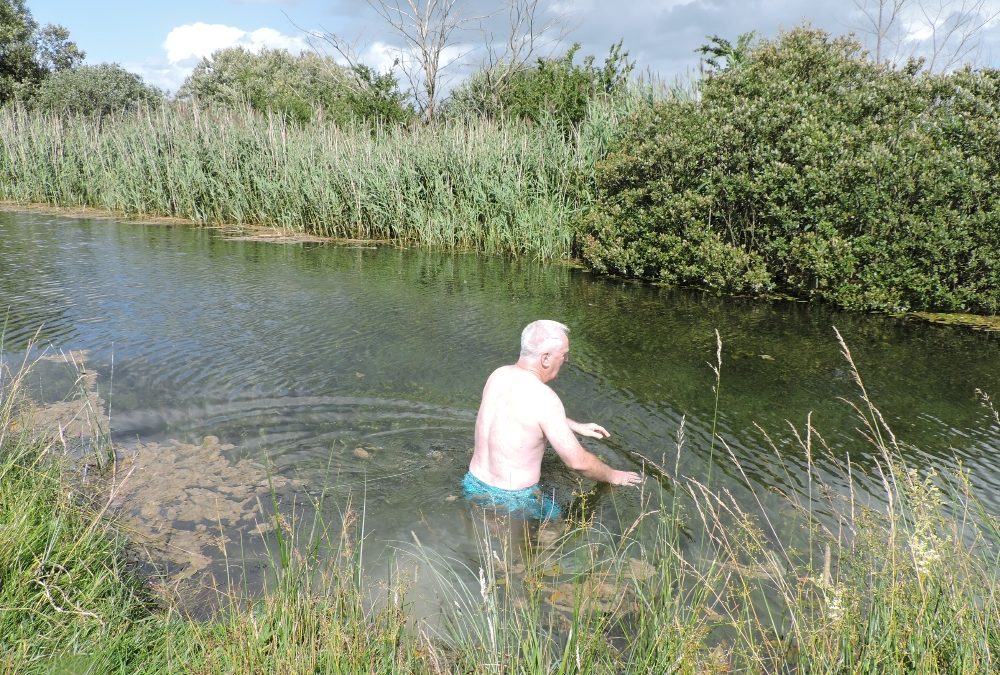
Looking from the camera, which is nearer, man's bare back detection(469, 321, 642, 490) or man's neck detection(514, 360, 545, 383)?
man's bare back detection(469, 321, 642, 490)

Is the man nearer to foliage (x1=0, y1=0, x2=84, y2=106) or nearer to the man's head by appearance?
the man's head

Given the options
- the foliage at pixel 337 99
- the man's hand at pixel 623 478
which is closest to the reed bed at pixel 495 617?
the man's hand at pixel 623 478

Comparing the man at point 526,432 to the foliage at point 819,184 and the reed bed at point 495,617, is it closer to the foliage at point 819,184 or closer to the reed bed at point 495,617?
the reed bed at point 495,617

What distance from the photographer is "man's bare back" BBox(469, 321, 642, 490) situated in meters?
4.01

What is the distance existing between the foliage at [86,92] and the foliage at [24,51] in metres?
0.98

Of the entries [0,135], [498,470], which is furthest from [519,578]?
[0,135]

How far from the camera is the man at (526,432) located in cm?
401

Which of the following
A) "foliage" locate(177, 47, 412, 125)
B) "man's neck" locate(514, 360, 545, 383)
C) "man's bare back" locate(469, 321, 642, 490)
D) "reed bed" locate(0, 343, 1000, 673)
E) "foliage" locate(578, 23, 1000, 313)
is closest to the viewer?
"reed bed" locate(0, 343, 1000, 673)

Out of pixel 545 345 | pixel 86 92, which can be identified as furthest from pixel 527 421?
pixel 86 92

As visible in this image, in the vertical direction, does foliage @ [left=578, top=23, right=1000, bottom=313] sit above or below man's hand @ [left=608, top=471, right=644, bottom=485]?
above

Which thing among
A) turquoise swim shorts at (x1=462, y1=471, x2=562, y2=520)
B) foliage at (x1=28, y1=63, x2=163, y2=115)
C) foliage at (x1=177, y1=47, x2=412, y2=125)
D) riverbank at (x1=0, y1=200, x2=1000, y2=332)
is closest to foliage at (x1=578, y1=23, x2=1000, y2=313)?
riverbank at (x1=0, y1=200, x2=1000, y2=332)

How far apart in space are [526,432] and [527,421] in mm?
80

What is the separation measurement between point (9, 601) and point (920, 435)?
572cm

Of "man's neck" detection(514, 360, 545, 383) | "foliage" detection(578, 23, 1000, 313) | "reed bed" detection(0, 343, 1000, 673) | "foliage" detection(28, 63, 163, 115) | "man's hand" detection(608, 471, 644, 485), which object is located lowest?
"man's hand" detection(608, 471, 644, 485)
